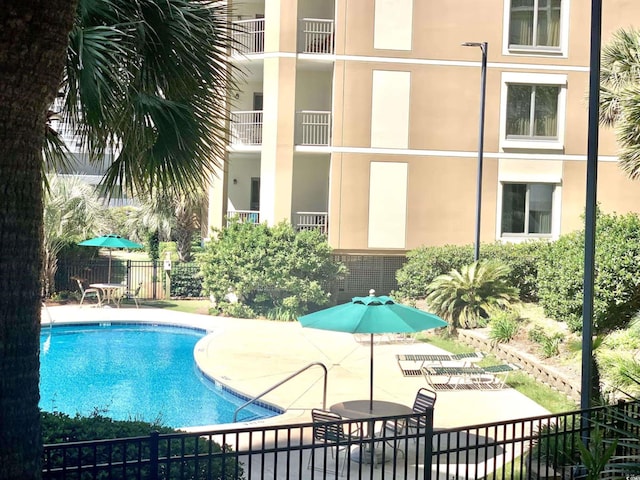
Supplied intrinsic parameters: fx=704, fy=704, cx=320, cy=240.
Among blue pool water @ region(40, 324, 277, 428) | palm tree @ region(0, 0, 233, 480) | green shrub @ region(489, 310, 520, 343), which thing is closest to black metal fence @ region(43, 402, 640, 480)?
palm tree @ region(0, 0, 233, 480)

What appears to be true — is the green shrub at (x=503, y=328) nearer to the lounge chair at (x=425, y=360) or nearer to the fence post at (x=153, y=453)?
the lounge chair at (x=425, y=360)

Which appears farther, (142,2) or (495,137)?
(495,137)

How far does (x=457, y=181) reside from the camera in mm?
24906

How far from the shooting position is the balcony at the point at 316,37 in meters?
25.0

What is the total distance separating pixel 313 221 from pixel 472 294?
7.69 meters

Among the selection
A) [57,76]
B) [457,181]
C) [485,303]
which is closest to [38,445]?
[57,76]

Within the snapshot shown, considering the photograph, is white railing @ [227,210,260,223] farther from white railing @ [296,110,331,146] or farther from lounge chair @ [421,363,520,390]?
lounge chair @ [421,363,520,390]

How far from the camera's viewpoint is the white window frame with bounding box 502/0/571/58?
2481 cm

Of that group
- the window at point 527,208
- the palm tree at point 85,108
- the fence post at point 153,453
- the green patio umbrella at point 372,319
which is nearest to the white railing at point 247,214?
the window at point 527,208

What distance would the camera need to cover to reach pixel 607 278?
1494cm

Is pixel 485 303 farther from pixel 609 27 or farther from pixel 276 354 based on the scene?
pixel 609 27

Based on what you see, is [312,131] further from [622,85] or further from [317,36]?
[622,85]

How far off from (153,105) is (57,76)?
10.8 feet

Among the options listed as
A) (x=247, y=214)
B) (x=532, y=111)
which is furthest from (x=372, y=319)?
(x=532, y=111)
